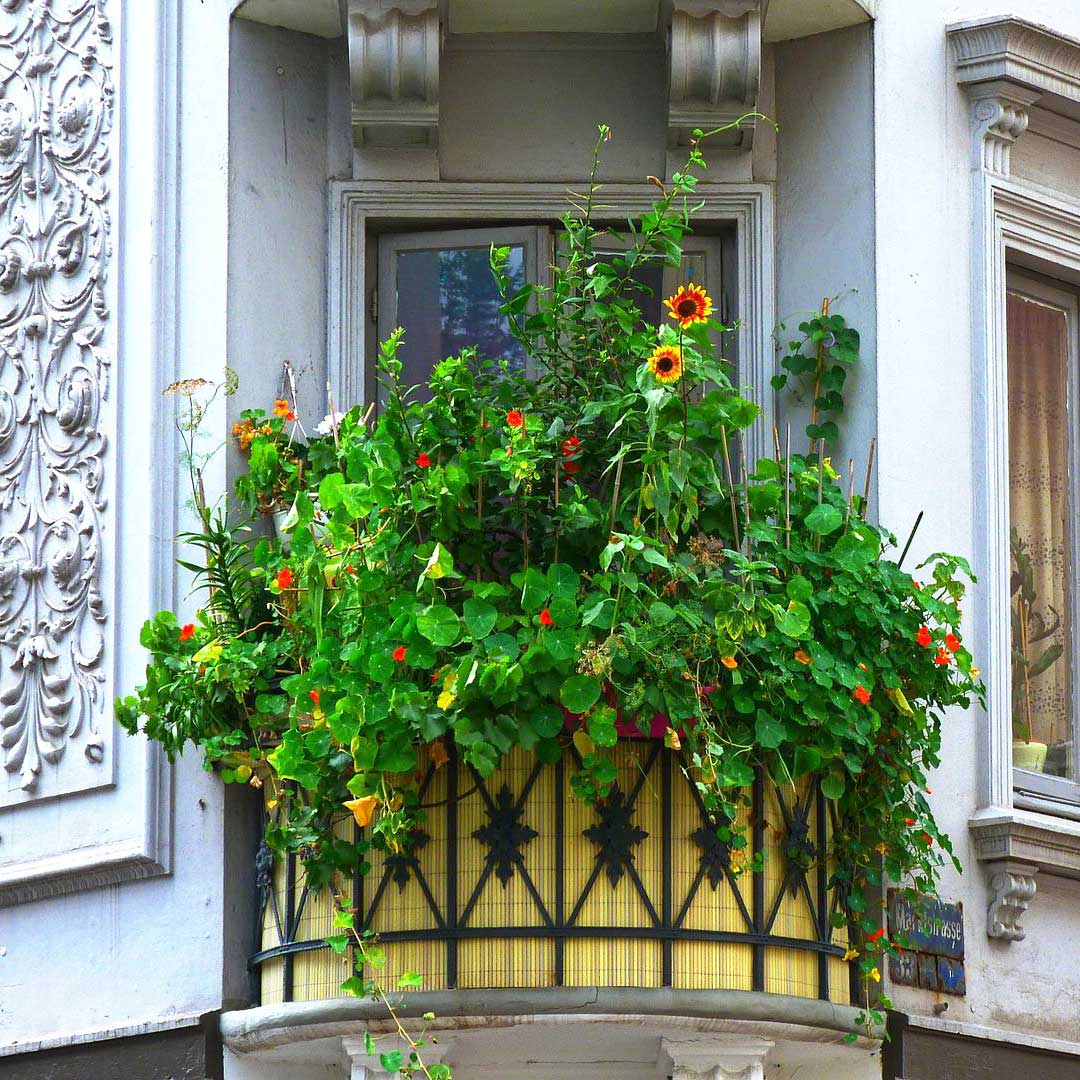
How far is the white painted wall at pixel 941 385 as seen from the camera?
750cm

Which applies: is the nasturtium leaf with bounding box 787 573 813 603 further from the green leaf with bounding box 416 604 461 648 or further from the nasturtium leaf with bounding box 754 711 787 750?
the green leaf with bounding box 416 604 461 648

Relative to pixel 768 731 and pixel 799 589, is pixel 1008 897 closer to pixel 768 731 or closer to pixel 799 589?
pixel 768 731

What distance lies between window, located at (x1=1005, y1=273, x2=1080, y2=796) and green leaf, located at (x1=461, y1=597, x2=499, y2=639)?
2.34 meters

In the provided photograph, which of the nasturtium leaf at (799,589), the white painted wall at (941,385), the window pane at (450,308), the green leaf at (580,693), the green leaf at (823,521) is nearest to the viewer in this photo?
the green leaf at (580,693)

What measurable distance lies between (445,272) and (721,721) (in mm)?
2220

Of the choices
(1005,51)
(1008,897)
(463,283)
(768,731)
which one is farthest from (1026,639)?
(463,283)

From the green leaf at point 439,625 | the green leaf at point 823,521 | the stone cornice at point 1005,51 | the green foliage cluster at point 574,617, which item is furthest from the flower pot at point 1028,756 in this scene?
the green leaf at point 439,625

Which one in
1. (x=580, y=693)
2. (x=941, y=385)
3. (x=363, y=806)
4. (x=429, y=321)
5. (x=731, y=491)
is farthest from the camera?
(x=429, y=321)

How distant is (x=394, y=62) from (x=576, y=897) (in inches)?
110

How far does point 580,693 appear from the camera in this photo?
258 inches

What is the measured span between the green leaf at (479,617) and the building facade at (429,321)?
109cm

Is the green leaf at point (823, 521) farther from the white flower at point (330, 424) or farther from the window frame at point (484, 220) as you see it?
the white flower at point (330, 424)

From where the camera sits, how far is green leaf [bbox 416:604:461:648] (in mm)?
6543

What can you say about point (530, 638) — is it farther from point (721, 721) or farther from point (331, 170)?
point (331, 170)
